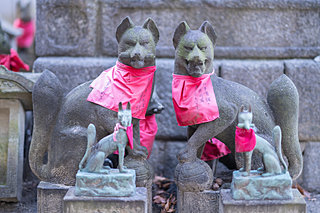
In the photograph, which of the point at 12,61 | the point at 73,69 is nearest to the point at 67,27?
the point at 73,69

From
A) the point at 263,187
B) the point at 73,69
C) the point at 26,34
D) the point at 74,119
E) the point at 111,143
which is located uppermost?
the point at 26,34

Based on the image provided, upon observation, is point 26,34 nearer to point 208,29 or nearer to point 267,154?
point 208,29

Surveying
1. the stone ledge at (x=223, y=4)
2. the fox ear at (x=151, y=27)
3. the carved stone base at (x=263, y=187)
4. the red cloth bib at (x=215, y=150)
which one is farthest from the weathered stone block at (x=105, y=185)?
the stone ledge at (x=223, y=4)

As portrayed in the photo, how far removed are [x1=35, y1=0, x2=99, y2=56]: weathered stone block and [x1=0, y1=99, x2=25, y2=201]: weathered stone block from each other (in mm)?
724

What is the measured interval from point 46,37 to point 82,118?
4.34 ft

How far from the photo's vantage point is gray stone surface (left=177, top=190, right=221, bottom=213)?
126 inches

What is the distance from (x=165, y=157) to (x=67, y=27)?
1.50 metres

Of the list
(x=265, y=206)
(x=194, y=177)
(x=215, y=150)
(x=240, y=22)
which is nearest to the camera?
(x=265, y=206)

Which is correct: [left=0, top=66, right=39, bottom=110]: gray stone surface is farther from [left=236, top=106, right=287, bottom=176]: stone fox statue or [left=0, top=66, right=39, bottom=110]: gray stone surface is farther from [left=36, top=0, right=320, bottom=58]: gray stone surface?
[left=236, top=106, right=287, bottom=176]: stone fox statue

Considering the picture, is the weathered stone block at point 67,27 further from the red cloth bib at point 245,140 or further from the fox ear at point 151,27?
the red cloth bib at point 245,140

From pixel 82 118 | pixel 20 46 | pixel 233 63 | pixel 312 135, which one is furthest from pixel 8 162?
pixel 20 46

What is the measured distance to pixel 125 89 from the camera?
329 cm

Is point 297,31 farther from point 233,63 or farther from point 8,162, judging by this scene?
point 8,162

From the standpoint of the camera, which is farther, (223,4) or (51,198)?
(223,4)
